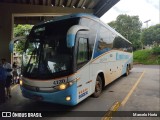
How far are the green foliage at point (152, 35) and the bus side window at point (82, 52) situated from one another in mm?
37499

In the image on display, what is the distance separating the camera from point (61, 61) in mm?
6602

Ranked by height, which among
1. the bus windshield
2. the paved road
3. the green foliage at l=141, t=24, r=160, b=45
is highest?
the green foliage at l=141, t=24, r=160, b=45

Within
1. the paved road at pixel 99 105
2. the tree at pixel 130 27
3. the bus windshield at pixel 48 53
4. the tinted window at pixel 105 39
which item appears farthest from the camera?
the tree at pixel 130 27

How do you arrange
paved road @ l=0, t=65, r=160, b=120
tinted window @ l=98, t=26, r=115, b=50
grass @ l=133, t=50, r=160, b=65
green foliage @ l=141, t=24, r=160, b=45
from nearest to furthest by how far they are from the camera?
1. paved road @ l=0, t=65, r=160, b=120
2. tinted window @ l=98, t=26, r=115, b=50
3. grass @ l=133, t=50, r=160, b=65
4. green foliage @ l=141, t=24, r=160, b=45

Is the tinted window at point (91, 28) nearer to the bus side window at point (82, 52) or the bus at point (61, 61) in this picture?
the bus at point (61, 61)

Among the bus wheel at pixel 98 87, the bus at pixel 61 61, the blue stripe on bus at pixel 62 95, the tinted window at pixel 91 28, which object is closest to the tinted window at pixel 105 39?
the tinted window at pixel 91 28

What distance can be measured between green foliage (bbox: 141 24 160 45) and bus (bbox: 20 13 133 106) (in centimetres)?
3654

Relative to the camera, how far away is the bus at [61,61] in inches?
255

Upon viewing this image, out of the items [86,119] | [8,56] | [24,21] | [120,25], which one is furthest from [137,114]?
[120,25]

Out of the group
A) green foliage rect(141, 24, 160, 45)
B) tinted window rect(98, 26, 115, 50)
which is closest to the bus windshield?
tinted window rect(98, 26, 115, 50)

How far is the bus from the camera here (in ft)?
21.2

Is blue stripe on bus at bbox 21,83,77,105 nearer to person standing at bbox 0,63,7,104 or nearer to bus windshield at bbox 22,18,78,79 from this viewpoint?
bus windshield at bbox 22,18,78,79

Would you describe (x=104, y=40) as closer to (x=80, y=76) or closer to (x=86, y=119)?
(x=80, y=76)

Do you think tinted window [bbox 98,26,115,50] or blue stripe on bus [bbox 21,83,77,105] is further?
tinted window [bbox 98,26,115,50]
